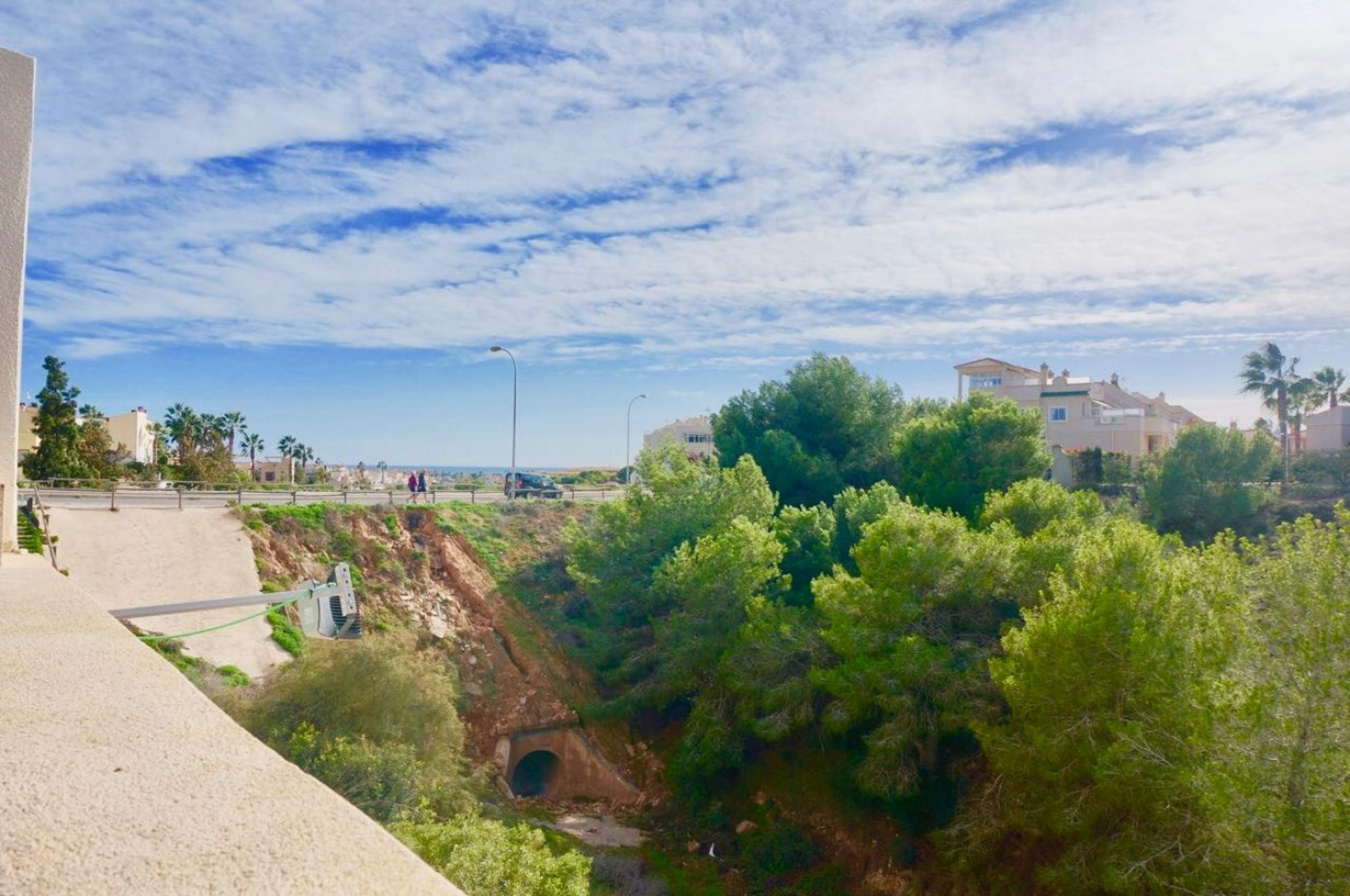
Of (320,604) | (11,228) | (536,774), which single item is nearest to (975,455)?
(536,774)

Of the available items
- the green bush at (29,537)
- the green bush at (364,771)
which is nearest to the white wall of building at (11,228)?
the green bush at (29,537)

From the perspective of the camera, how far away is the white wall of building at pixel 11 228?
32.6ft

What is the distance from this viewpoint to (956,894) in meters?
15.3

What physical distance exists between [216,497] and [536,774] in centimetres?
1483

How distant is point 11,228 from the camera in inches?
395

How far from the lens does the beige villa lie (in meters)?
47.1

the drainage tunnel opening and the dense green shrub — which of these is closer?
the drainage tunnel opening

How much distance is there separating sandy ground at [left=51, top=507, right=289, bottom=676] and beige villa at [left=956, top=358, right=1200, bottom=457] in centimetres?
3709

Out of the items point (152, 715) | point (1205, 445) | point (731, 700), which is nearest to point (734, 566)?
point (731, 700)

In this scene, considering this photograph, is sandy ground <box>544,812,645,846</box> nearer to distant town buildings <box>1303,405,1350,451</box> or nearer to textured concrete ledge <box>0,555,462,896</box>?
textured concrete ledge <box>0,555,462,896</box>

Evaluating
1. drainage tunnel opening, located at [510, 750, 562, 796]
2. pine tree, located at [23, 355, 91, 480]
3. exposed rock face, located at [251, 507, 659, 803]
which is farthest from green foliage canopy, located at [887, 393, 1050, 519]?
pine tree, located at [23, 355, 91, 480]

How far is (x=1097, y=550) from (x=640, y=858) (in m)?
12.1

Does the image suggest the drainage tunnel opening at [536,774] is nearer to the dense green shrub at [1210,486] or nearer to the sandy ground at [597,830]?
the sandy ground at [597,830]

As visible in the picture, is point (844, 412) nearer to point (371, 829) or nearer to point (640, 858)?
point (640, 858)
